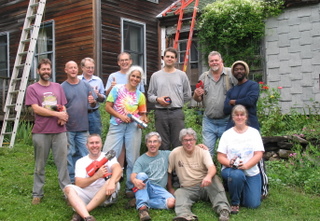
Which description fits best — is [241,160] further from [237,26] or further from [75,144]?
[237,26]

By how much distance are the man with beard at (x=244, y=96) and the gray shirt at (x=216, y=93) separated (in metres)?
0.13

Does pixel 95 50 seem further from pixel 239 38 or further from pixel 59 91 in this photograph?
pixel 59 91

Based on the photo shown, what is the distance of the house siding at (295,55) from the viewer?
9.17 metres

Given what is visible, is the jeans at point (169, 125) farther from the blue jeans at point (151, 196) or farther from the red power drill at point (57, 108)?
the red power drill at point (57, 108)

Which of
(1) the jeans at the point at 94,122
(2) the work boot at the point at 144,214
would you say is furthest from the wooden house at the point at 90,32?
(2) the work boot at the point at 144,214

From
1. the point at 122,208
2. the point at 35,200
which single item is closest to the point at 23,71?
the point at 35,200

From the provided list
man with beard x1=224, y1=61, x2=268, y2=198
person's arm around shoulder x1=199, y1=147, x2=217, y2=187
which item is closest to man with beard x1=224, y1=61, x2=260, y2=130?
man with beard x1=224, y1=61, x2=268, y2=198

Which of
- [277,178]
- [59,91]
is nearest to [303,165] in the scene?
[277,178]

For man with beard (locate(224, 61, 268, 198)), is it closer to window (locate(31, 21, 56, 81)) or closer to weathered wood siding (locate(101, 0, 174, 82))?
weathered wood siding (locate(101, 0, 174, 82))

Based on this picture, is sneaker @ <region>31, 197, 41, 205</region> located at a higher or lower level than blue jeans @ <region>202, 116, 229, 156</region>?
lower

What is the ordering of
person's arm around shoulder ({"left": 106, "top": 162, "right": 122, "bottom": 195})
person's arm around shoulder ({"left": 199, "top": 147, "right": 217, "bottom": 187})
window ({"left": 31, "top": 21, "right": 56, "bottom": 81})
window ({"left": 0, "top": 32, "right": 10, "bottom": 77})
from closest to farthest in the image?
person's arm around shoulder ({"left": 106, "top": 162, "right": 122, "bottom": 195})
person's arm around shoulder ({"left": 199, "top": 147, "right": 217, "bottom": 187})
window ({"left": 31, "top": 21, "right": 56, "bottom": 81})
window ({"left": 0, "top": 32, "right": 10, "bottom": 77})

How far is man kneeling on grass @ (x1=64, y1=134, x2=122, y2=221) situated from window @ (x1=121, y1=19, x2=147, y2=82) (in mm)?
6914

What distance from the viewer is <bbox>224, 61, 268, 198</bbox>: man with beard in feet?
15.0

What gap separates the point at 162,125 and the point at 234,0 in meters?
6.47
